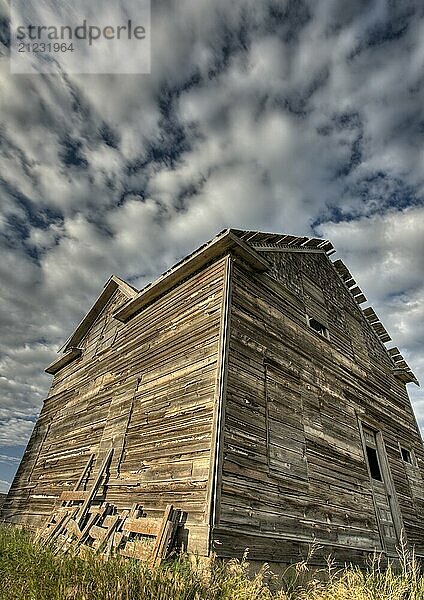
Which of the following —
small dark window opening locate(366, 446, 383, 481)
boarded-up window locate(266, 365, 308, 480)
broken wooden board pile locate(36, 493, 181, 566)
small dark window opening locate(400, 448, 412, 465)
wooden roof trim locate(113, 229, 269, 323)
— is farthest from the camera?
small dark window opening locate(400, 448, 412, 465)

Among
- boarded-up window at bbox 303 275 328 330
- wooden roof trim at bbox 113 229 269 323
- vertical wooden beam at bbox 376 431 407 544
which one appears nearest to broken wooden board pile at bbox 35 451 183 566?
wooden roof trim at bbox 113 229 269 323

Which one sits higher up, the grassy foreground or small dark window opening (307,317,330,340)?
small dark window opening (307,317,330,340)

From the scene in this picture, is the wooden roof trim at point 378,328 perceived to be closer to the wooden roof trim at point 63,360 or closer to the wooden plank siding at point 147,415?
the wooden plank siding at point 147,415

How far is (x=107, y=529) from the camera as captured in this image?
7.13m

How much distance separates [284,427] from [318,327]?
4.90m

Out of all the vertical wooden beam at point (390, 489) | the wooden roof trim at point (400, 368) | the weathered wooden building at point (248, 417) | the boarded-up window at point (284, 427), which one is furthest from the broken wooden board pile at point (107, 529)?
the wooden roof trim at point (400, 368)

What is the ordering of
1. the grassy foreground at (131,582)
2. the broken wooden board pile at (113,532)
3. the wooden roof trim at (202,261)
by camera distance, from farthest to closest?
1. the wooden roof trim at (202,261)
2. the broken wooden board pile at (113,532)
3. the grassy foreground at (131,582)

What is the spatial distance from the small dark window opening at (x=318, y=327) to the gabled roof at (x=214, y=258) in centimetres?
248

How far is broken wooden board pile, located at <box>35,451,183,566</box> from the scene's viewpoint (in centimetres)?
593

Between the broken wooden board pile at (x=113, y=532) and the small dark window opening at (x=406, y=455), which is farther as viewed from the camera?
the small dark window opening at (x=406, y=455)

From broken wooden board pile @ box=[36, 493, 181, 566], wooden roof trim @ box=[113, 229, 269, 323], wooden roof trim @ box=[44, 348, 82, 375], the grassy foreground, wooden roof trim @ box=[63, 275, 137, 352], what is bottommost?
the grassy foreground

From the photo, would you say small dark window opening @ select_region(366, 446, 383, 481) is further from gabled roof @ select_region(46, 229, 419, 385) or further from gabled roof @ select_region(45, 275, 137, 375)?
gabled roof @ select_region(45, 275, 137, 375)

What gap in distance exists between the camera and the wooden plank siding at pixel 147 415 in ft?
22.8

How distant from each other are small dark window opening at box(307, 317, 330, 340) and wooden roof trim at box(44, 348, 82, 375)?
10.8 meters
